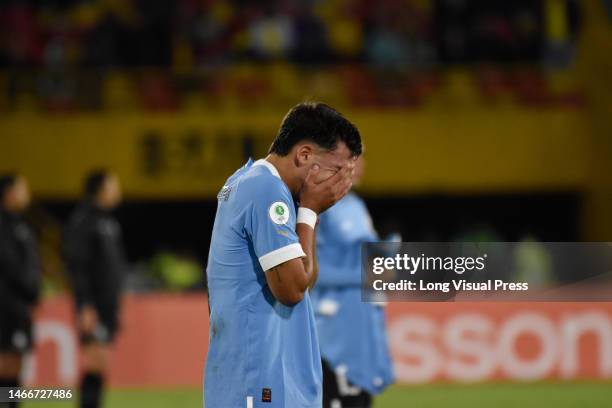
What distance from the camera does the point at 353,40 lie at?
16969 mm

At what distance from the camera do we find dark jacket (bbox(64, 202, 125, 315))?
27.8 ft

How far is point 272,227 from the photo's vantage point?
332cm

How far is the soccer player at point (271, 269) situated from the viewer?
3.36 metres

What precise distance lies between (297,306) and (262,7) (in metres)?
13.6

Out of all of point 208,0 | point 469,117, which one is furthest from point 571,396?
point 208,0

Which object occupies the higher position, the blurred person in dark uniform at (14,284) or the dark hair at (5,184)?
the dark hair at (5,184)

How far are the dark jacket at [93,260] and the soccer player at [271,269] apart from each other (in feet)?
16.8

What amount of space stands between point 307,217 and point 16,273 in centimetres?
514

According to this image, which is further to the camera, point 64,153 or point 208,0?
point 208,0

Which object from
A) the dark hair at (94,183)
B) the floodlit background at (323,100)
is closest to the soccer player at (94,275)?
the dark hair at (94,183)

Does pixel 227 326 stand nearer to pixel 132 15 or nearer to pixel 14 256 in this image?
pixel 14 256

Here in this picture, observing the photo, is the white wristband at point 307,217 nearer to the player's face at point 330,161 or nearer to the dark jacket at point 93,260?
the player's face at point 330,161

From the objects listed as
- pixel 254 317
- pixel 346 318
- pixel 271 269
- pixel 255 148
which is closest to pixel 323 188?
pixel 271 269

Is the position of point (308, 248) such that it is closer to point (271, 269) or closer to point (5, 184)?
point (271, 269)
